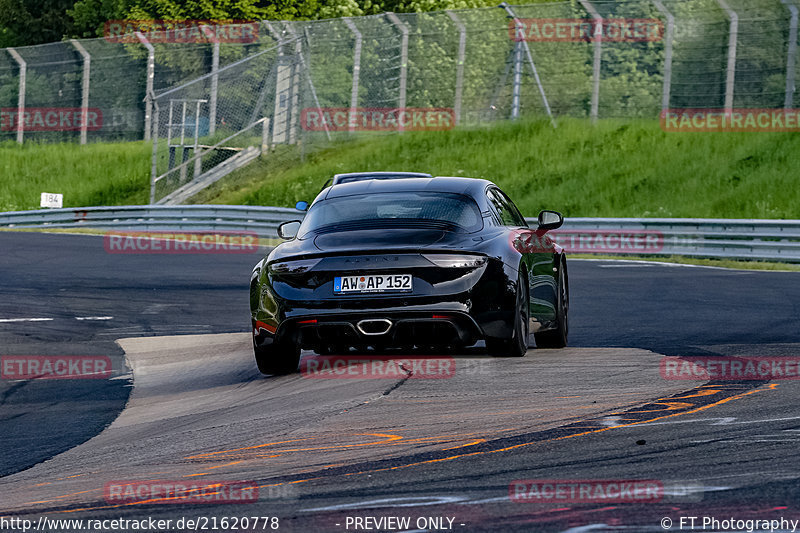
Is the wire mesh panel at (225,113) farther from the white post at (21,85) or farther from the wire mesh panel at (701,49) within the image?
the wire mesh panel at (701,49)

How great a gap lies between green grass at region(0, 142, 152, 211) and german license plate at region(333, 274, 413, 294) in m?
35.2

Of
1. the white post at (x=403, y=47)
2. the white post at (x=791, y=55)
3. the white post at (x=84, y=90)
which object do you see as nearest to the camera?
the white post at (x=791, y=55)

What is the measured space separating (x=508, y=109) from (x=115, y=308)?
23.1 meters

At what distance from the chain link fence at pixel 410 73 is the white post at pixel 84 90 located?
0.05m

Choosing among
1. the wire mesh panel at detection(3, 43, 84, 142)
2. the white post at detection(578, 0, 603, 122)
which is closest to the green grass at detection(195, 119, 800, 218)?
the white post at detection(578, 0, 603, 122)

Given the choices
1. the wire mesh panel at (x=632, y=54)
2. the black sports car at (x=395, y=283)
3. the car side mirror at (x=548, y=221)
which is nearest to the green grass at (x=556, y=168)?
the wire mesh panel at (x=632, y=54)

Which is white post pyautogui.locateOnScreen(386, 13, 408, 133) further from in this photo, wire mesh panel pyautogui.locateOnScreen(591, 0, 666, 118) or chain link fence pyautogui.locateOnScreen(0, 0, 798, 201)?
wire mesh panel pyautogui.locateOnScreen(591, 0, 666, 118)

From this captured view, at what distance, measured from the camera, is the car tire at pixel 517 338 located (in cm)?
907

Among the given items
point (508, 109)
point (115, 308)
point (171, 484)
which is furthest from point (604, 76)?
point (171, 484)

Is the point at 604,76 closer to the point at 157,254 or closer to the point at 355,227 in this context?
the point at 157,254

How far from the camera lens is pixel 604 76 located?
3475cm

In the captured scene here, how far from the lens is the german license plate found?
8.67m

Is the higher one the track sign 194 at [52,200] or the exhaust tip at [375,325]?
the exhaust tip at [375,325]

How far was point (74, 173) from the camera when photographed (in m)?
45.4
